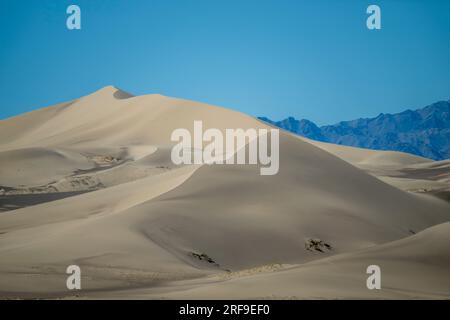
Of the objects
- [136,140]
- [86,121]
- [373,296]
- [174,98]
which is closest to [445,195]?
[373,296]

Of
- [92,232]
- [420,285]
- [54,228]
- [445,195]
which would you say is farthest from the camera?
[445,195]

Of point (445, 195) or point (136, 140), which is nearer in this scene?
point (445, 195)

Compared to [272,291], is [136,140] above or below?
above

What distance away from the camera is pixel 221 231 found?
21984 millimetres

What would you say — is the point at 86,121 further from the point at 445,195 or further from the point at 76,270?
the point at 76,270

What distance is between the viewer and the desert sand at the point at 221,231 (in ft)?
42.8

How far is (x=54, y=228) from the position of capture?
22391 mm

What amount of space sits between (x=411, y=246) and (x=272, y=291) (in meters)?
5.34

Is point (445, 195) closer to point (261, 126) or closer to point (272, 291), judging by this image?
point (261, 126)

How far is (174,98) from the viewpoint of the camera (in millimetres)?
72688

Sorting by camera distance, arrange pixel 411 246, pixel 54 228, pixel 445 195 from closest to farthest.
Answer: pixel 411 246
pixel 54 228
pixel 445 195

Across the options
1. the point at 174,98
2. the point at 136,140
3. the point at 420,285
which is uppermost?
the point at 174,98

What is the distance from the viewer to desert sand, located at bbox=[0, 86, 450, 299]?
42.8 feet

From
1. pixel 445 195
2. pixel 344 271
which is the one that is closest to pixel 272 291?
pixel 344 271
